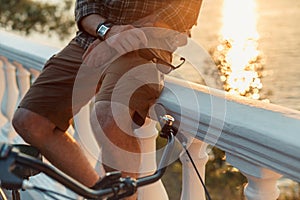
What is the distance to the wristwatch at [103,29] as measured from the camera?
1.91 meters

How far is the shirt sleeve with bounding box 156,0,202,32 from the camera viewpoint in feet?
6.25

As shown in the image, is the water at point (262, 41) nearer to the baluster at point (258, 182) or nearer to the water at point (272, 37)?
the water at point (272, 37)

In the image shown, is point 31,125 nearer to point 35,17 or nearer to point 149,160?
point 149,160

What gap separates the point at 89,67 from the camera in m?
1.92

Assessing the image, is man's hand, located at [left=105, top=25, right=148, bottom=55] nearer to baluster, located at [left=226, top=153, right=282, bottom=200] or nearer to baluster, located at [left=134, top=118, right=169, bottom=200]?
baluster, located at [left=134, top=118, right=169, bottom=200]

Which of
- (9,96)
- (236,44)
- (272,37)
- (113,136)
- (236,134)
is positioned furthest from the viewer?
(272,37)

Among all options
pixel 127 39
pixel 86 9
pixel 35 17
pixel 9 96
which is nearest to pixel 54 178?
pixel 127 39

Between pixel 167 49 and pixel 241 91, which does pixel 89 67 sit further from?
pixel 241 91

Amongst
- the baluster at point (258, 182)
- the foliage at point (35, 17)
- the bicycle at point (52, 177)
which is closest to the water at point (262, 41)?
the baluster at point (258, 182)

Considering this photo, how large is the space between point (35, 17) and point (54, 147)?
926 centimetres

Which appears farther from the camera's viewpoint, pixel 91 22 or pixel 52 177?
pixel 91 22

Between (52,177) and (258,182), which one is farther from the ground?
(52,177)

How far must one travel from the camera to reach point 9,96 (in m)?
3.46

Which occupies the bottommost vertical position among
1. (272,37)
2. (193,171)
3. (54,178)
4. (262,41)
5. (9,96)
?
(272,37)
